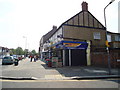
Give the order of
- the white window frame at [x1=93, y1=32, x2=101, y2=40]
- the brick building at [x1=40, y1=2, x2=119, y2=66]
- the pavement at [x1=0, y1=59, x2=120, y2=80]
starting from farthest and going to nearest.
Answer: the white window frame at [x1=93, y1=32, x2=101, y2=40] → the brick building at [x1=40, y1=2, x2=119, y2=66] → the pavement at [x1=0, y1=59, x2=120, y2=80]

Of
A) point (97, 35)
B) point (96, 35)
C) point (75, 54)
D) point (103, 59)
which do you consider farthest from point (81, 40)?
point (103, 59)

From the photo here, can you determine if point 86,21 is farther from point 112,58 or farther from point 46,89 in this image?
point 46,89

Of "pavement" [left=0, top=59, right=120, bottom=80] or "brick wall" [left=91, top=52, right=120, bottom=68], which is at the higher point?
"brick wall" [left=91, top=52, right=120, bottom=68]

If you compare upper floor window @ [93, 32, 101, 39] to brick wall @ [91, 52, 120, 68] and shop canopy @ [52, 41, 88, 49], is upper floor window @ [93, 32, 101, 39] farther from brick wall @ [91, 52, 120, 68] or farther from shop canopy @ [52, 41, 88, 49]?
brick wall @ [91, 52, 120, 68]

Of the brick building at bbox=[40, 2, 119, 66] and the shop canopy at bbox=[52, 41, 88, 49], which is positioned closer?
the shop canopy at bbox=[52, 41, 88, 49]

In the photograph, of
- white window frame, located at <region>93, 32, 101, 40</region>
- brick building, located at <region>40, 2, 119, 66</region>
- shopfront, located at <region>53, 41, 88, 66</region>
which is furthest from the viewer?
white window frame, located at <region>93, 32, 101, 40</region>

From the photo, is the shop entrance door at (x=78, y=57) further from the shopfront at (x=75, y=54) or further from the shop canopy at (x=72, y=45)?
the shop canopy at (x=72, y=45)

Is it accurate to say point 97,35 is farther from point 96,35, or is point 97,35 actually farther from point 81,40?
point 81,40

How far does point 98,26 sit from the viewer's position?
772 inches

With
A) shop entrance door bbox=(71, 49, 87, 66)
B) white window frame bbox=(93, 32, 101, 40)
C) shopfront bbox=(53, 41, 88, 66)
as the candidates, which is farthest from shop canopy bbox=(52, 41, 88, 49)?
white window frame bbox=(93, 32, 101, 40)

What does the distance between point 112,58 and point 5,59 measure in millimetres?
17585

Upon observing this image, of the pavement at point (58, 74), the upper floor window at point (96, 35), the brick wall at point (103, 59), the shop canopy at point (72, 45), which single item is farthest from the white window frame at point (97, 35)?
the pavement at point (58, 74)

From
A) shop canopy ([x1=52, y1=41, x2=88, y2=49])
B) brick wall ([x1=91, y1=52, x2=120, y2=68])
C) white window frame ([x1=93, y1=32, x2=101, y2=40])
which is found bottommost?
brick wall ([x1=91, y1=52, x2=120, y2=68])

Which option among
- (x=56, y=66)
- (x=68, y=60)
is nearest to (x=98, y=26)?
(x=68, y=60)
